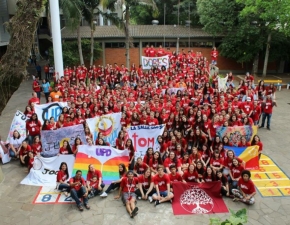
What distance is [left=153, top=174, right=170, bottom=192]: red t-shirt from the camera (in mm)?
7773

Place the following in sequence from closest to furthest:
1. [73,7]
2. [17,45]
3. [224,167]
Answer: [17,45], [224,167], [73,7]

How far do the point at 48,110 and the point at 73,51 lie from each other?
16.0 meters

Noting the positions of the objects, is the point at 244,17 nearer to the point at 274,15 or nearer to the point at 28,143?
the point at 274,15

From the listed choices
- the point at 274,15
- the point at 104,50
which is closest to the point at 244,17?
the point at 274,15

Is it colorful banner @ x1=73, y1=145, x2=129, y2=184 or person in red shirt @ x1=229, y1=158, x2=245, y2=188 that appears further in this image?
colorful banner @ x1=73, y1=145, x2=129, y2=184

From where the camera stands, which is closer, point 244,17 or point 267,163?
point 267,163

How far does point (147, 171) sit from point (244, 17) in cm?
2010

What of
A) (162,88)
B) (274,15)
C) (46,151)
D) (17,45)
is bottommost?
(46,151)

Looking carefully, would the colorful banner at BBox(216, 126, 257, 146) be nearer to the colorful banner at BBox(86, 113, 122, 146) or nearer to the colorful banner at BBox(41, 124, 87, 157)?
the colorful banner at BBox(86, 113, 122, 146)

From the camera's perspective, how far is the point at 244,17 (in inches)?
951

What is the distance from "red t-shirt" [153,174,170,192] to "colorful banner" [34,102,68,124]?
5.54 m

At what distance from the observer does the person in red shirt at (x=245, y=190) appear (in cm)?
761

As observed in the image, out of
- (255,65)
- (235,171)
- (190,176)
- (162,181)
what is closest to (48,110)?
(162,181)

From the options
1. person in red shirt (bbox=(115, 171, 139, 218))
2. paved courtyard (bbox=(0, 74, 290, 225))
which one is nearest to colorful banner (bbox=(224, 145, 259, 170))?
paved courtyard (bbox=(0, 74, 290, 225))
